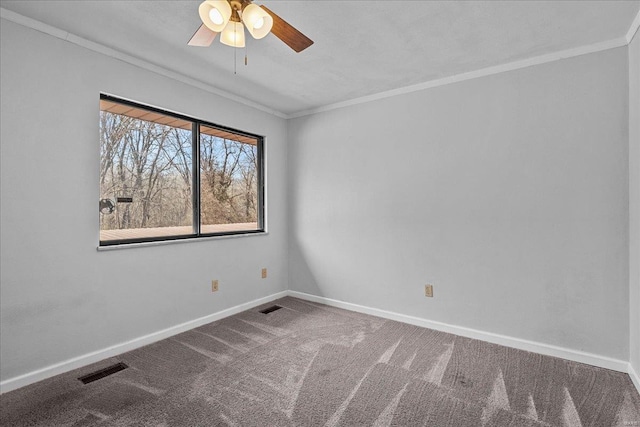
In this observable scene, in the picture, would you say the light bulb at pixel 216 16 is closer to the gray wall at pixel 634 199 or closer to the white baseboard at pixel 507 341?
the gray wall at pixel 634 199

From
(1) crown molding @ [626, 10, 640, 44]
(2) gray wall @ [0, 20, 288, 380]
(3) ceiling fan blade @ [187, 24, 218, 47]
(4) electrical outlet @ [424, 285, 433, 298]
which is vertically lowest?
(4) electrical outlet @ [424, 285, 433, 298]

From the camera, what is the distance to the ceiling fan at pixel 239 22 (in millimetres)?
1606

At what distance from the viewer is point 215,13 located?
5.32ft

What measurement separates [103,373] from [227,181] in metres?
2.07

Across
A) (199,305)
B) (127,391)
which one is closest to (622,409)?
(127,391)

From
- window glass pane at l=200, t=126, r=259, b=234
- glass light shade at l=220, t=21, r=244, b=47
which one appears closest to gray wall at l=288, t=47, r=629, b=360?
window glass pane at l=200, t=126, r=259, b=234

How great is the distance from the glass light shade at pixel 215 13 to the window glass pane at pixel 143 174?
4.92 feet

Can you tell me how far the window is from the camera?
268 cm

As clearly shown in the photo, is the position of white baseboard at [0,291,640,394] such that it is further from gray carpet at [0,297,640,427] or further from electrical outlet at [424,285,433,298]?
electrical outlet at [424,285,433,298]

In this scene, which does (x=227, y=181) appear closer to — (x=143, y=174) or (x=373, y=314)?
(x=143, y=174)

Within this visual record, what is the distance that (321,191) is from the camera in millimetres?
3961

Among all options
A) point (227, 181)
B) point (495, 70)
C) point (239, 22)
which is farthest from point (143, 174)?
point (495, 70)

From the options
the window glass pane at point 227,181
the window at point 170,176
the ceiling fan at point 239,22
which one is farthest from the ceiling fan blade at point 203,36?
the window glass pane at point 227,181

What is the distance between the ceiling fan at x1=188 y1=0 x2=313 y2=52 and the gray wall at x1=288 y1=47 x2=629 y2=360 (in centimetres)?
181
